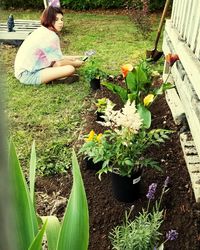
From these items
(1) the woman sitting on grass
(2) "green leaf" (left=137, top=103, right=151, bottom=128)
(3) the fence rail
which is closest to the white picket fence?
(3) the fence rail

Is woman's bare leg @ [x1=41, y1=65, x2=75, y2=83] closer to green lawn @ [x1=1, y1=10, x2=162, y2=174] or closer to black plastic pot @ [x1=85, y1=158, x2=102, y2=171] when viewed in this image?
green lawn @ [x1=1, y1=10, x2=162, y2=174]

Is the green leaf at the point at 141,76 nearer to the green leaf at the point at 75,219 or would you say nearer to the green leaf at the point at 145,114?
the green leaf at the point at 145,114

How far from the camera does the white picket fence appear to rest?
2934mm

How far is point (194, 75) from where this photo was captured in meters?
2.95

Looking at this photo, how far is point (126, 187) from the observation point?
2.66 meters

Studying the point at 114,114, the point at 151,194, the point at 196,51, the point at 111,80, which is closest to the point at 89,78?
the point at 111,80

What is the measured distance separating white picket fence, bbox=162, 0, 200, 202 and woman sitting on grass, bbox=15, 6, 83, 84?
4.43ft

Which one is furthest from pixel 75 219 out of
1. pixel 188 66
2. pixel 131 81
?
pixel 131 81

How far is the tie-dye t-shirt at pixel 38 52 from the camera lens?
5023 millimetres

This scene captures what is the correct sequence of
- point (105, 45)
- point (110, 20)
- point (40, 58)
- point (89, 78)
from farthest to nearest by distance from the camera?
point (110, 20) < point (105, 45) < point (40, 58) < point (89, 78)

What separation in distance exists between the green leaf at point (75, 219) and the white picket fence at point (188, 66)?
1364mm

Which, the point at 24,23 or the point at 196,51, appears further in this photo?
the point at 24,23

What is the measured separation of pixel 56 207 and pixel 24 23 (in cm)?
530

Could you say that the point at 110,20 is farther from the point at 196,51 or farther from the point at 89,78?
the point at 196,51
